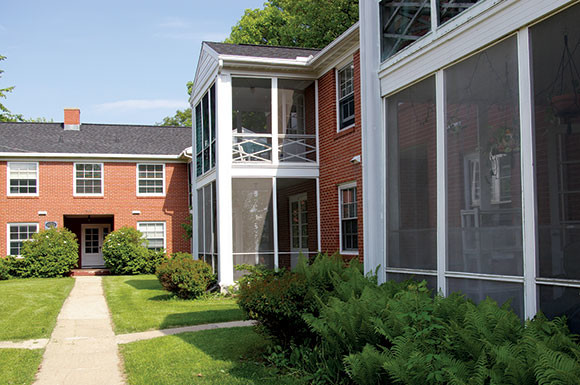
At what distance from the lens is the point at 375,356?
4.96m

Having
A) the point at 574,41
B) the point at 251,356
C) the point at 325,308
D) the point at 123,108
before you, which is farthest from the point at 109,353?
the point at 123,108

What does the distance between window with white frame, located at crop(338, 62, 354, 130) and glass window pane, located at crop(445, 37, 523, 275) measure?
23.3 ft

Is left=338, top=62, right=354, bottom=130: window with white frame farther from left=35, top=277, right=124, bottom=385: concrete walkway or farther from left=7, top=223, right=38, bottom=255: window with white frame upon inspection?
left=7, top=223, right=38, bottom=255: window with white frame

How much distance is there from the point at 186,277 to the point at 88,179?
13.8 meters

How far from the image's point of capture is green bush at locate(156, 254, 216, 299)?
1452 cm

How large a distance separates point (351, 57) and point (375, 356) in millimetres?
9698

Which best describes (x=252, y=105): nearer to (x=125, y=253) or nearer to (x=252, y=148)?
(x=252, y=148)

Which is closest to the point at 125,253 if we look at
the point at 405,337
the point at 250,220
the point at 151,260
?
the point at 151,260

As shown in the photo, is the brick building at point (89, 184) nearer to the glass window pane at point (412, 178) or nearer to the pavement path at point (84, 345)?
the pavement path at point (84, 345)

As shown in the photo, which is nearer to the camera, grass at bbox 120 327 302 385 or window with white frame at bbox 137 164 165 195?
grass at bbox 120 327 302 385

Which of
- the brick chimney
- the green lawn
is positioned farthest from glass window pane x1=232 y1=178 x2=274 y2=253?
the brick chimney

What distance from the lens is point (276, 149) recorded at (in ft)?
49.9

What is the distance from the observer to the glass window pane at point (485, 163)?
5.48 meters

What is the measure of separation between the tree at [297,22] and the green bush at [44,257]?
49.8 feet
